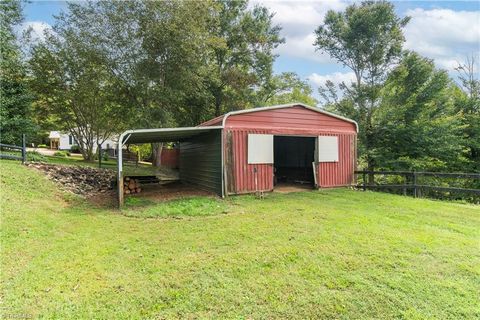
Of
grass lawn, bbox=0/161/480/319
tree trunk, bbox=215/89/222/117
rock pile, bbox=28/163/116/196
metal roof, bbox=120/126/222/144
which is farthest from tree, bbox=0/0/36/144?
tree trunk, bbox=215/89/222/117

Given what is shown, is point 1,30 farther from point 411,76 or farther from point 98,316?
point 411,76

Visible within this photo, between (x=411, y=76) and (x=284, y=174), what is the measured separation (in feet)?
28.3

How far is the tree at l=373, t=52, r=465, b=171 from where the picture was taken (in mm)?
13422

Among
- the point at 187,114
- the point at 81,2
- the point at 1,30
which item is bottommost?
the point at 187,114

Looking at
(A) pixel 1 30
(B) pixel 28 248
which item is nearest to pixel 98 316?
(B) pixel 28 248

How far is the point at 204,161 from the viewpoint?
34.1 feet

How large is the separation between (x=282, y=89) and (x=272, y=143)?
45.6 ft

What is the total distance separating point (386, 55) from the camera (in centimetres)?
1536

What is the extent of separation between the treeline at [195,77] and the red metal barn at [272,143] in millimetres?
4507

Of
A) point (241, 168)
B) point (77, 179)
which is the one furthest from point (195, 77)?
point (241, 168)

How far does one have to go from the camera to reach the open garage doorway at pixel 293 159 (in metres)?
12.9

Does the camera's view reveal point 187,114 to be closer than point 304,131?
No

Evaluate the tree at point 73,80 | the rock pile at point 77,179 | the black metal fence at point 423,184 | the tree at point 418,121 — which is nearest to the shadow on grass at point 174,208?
the rock pile at point 77,179

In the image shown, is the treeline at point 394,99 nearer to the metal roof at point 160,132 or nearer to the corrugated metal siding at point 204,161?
the corrugated metal siding at point 204,161
